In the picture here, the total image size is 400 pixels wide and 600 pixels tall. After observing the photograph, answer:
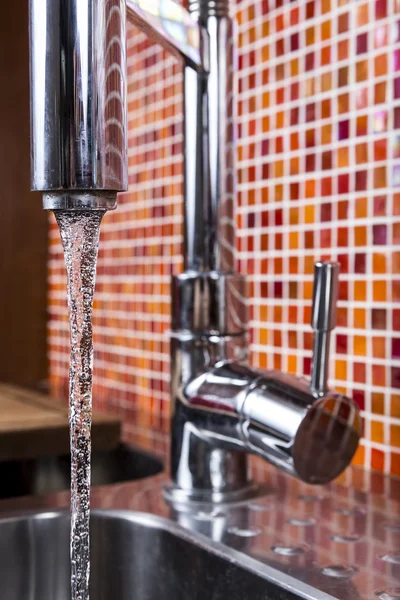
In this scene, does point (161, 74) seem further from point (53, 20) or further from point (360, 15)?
point (53, 20)

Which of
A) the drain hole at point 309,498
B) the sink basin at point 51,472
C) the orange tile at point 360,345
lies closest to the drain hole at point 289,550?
the drain hole at point 309,498

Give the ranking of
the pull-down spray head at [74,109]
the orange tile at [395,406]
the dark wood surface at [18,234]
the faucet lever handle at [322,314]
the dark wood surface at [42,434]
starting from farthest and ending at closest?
the dark wood surface at [18,234]
the dark wood surface at [42,434]
the orange tile at [395,406]
the faucet lever handle at [322,314]
the pull-down spray head at [74,109]

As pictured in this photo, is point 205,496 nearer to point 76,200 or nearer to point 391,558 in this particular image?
point 391,558

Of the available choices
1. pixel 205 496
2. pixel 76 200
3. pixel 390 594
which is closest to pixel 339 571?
pixel 390 594

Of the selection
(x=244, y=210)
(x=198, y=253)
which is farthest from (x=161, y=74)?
(x=198, y=253)

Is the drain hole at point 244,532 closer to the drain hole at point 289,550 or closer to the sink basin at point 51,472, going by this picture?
the drain hole at point 289,550

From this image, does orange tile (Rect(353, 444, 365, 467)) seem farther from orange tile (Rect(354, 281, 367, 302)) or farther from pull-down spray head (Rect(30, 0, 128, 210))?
pull-down spray head (Rect(30, 0, 128, 210))

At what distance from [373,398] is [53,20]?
0.40 metres

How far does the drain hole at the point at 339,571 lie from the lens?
46 centimetres

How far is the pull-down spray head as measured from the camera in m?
0.42

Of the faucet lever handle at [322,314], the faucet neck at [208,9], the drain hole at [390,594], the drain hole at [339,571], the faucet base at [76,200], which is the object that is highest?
the faucet neck at [208,9]

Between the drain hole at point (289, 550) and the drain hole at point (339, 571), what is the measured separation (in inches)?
1.1

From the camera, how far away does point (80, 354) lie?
1.48ft

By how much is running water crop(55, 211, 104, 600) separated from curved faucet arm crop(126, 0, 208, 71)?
0.47ft
